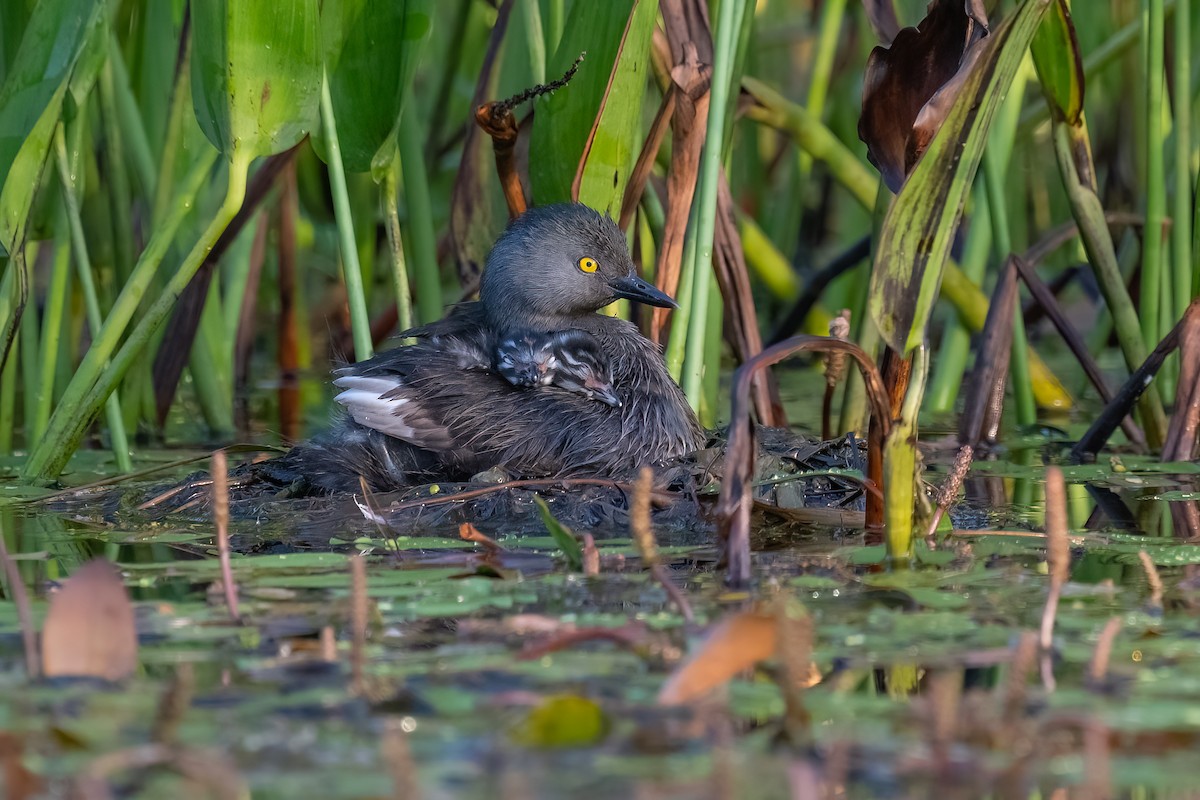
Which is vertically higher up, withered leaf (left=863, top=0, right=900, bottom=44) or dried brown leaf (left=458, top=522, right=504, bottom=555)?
withered leaf (left=863, top=0, right=900, bottom=44)

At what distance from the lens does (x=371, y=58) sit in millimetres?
4035

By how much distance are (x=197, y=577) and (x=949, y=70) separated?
5.90 feet

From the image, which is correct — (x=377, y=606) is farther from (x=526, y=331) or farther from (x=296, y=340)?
(x=296, y=340)

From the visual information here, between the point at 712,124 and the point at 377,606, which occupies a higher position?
Answer: the point at 712,124

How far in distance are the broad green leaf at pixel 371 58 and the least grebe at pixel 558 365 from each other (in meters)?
0.66

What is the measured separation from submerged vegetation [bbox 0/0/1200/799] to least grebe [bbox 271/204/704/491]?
14 cm

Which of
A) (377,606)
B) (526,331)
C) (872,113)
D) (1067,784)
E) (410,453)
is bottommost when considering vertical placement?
(1067,784)

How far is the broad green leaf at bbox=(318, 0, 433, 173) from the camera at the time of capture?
398cm

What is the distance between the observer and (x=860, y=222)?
8.27m

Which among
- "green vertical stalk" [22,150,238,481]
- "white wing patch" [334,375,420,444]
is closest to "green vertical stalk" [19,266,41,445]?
"green vertical stalk" [22,150,238,481]

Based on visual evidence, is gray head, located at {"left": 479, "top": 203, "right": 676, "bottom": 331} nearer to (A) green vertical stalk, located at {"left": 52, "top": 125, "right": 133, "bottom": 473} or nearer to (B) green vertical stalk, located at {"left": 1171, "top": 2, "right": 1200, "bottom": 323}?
(A) green vertical stalk, located at {"left": 52, "top": 125, "right": 133, "bottom": 473}

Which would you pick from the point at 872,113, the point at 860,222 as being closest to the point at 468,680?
the point at 872,113

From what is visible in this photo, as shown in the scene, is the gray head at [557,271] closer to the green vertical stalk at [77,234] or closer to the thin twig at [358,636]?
the green vertical stalk at [77,234]

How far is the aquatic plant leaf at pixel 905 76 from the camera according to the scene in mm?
3158
